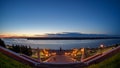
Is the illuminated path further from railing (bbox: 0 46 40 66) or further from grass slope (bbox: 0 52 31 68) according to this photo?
grass slope (bbox: 0 52 31 68)

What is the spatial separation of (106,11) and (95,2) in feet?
1.40

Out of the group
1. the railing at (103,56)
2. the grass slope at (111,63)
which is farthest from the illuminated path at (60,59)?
the grass slope at (111,63)

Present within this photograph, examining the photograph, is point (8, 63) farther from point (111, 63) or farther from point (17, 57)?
point (111, 63)

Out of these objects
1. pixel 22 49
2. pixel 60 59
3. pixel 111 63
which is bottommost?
pixel 111 63

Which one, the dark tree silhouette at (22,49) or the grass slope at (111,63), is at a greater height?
the dark tree silhouette at (22,49)

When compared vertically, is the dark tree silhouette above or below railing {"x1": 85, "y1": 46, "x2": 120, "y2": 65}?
above

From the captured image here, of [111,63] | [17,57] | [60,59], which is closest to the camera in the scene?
[111,63]

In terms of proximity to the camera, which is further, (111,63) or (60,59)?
(60,59)

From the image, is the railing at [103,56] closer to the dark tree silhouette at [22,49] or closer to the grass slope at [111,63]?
the grass slope at [111,63]

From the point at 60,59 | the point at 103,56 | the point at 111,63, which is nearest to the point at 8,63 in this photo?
the point at 60,59

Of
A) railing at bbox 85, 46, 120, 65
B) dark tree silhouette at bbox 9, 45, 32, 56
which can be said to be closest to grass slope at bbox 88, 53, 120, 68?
railing at bbox 85, 46, 120, 65

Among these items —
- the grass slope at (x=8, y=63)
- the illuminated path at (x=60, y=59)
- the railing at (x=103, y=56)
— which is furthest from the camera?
the railing at (x=103, y=56)

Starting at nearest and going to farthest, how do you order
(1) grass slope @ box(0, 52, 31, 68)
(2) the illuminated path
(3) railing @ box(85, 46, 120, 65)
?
(1) grass slope @ box(0, 52, 31, 68) < (2) the illuminated path < (3) railing @ box(85, 46, 120, 65)

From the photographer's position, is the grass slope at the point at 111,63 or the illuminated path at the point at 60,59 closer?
the grass slope at the point at 111,63
